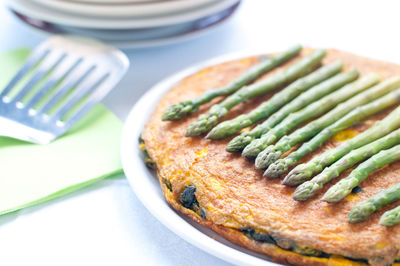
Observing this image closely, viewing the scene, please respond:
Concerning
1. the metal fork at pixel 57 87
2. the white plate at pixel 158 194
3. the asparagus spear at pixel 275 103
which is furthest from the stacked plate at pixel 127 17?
the asparagus spear at pixel 275 103

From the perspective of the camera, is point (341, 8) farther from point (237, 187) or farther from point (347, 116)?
point (237, 187)

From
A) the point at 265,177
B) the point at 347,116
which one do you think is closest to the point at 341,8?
the point at 347,116

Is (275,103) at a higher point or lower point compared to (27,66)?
higher

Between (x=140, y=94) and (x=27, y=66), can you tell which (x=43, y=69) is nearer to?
(x=27, y=66)

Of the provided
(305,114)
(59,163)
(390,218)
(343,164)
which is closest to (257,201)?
(343,164)

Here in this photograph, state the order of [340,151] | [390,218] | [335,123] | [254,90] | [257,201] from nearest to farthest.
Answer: [390,218] → [257,201] → [340,151] → [335,123] → [254,90]

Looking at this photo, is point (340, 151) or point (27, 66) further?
point (27, 66)

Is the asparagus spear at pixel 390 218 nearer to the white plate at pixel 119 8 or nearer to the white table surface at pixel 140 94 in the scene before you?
the white table surface at pixel 140 94

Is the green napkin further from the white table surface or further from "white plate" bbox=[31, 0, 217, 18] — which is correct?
"white plate" bbox=[31, 0, 217, 18]
